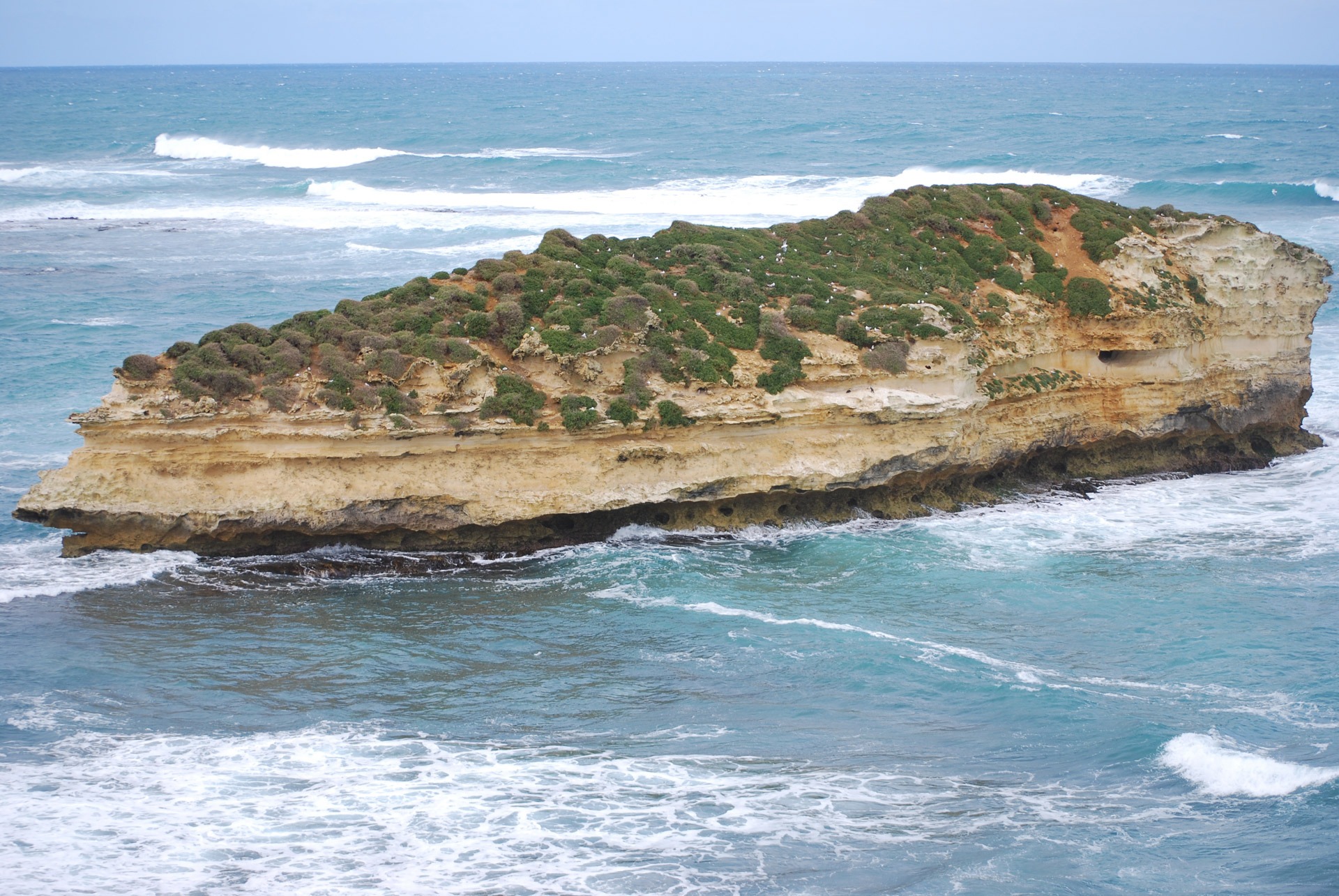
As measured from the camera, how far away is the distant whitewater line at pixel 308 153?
80.4 meters

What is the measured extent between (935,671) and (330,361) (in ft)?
37.2

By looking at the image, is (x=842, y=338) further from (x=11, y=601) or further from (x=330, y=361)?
(x=11, y=601)

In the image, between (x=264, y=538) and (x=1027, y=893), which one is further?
(x=264, y=538)

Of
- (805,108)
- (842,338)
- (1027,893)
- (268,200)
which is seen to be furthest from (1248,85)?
(1027,893)

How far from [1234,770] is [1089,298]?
41.5 ft

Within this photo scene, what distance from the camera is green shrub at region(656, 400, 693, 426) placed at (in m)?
19.8

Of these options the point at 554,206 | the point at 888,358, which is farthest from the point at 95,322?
the point at 554,206

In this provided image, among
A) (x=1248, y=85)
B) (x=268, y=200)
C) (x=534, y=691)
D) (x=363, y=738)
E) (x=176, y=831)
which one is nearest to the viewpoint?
(x=176, y=831)

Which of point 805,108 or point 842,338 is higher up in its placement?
point 805,108

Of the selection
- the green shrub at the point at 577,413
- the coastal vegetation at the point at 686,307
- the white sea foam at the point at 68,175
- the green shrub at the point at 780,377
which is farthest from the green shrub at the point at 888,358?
the white sea foam at the point at 68,175

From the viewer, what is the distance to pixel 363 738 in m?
14.4

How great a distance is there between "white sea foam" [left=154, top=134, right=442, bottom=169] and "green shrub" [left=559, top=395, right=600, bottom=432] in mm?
65601

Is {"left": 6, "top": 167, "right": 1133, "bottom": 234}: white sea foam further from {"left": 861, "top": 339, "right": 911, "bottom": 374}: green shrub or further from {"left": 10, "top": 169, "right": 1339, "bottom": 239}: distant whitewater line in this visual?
{"left": 861, "top": 339, "right": 911, "bottom": 374}: green shrub

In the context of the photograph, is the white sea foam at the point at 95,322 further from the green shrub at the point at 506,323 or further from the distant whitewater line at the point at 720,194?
the distant whitewater line at the point at 720,194
